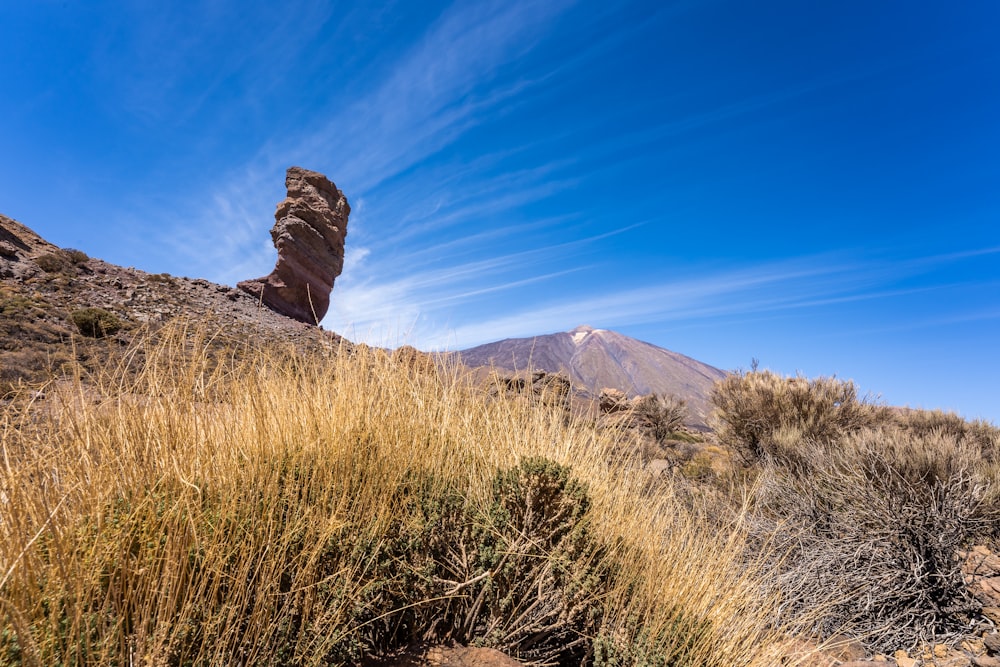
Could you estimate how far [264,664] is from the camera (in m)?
1.41

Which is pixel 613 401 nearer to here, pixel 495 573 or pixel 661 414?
pixel 661 414

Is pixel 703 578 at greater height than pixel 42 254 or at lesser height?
lesser

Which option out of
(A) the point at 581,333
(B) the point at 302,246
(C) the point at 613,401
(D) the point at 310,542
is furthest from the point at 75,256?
→ (A) the point at 581,333

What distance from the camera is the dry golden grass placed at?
1327mm

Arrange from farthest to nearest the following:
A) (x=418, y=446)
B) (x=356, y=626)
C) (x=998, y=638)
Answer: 1. (x=998, y=638)
2. (x=418, y=446)
3. (x=356, y=626)

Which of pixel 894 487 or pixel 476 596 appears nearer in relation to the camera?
pixel 476 596

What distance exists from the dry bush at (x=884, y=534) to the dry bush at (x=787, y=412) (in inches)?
96.0

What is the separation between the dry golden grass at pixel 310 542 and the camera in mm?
1327

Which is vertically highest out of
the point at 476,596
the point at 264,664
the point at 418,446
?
the point at 418,446

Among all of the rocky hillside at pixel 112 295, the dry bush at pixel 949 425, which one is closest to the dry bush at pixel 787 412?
the dry bush at pixel 949 425

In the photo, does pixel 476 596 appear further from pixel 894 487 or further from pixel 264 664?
pixel 894 487

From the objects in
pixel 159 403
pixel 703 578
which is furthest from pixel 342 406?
pixel 703 578

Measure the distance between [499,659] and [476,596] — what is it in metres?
0.29

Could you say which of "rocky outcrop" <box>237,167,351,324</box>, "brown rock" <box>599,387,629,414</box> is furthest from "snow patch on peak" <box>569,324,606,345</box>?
"brown rock" <box>599,387,629,414</box>
